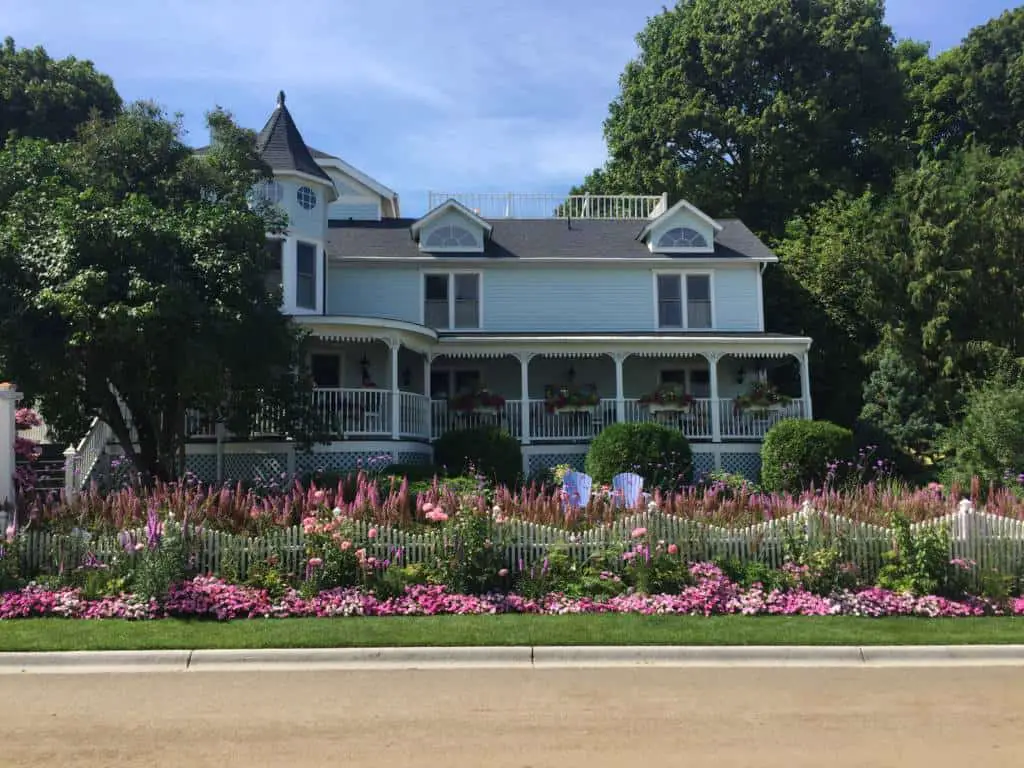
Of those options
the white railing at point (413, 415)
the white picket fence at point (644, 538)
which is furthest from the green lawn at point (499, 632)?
the white railing at point (413, 415)

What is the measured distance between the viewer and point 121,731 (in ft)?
20.9

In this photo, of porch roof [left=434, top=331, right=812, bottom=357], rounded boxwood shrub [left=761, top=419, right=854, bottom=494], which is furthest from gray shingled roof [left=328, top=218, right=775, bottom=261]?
rounded boxwood shrub [left=761, top=419, right=854, bottom=494]

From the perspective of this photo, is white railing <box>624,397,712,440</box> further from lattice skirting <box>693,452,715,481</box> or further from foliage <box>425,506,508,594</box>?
foliage <box>425,506,508,594</box>

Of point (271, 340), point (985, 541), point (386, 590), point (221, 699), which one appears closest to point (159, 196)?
point (271, 340)

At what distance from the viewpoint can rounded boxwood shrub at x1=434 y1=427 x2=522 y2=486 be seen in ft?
62.9

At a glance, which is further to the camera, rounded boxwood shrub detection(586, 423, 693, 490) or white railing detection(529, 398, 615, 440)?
white railing detection(529, 398, 615, 440)

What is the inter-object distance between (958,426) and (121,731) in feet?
66.3

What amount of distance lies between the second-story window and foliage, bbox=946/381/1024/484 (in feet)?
49.3

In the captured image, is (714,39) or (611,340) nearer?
(611,340)

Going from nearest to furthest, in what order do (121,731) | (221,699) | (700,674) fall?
(121,731), (221,699), (700,674)

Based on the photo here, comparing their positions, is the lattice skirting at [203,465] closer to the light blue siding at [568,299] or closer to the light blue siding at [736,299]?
the light blue siding at [568,299]

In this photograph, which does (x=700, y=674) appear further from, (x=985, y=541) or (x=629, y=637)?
(x=985, y=541)

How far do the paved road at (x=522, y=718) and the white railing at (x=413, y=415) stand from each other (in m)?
12.3

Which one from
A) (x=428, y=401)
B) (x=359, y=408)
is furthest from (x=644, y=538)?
(x=428, y=401)
